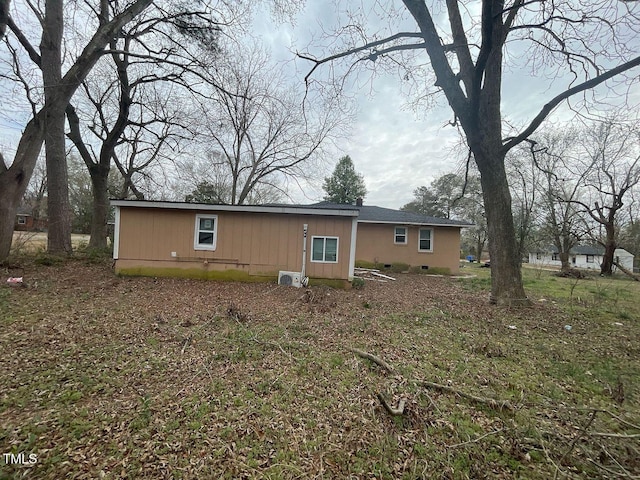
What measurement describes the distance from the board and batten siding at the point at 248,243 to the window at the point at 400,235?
19.7 ft

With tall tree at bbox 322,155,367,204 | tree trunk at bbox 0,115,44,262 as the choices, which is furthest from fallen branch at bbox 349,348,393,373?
tall tree at bbox 322,155,367,204

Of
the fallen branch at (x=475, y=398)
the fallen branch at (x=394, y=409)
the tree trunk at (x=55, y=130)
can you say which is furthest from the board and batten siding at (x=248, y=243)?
the fallen branch at (x=394, y=409)

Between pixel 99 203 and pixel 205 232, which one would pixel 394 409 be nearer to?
pixel 205 232

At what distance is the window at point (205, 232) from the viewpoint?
27.4 feet

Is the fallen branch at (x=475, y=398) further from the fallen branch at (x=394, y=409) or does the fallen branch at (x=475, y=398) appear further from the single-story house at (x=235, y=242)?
the single-story house at (x=235, y=242)

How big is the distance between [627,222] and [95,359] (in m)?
27.5

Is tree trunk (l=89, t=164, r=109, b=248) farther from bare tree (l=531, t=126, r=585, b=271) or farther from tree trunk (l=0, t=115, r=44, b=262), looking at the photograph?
bare tree (l=531, t=126, r=585, b=271)

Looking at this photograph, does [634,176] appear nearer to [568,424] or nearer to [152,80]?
[568,424]

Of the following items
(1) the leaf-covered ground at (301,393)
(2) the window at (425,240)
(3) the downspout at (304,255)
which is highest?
(2) the window at (425,240)

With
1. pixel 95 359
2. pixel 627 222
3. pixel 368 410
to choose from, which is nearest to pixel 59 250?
pixel 95 359

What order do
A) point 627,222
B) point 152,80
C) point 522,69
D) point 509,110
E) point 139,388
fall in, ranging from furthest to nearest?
1. point 627,222
2. point 152,80
3. point 509,110
4. point 522,69
5. point 139,388

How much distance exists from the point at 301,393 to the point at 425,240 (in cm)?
1226

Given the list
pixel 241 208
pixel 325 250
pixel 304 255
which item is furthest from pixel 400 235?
pixel 241 208

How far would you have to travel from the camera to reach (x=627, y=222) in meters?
18.1
